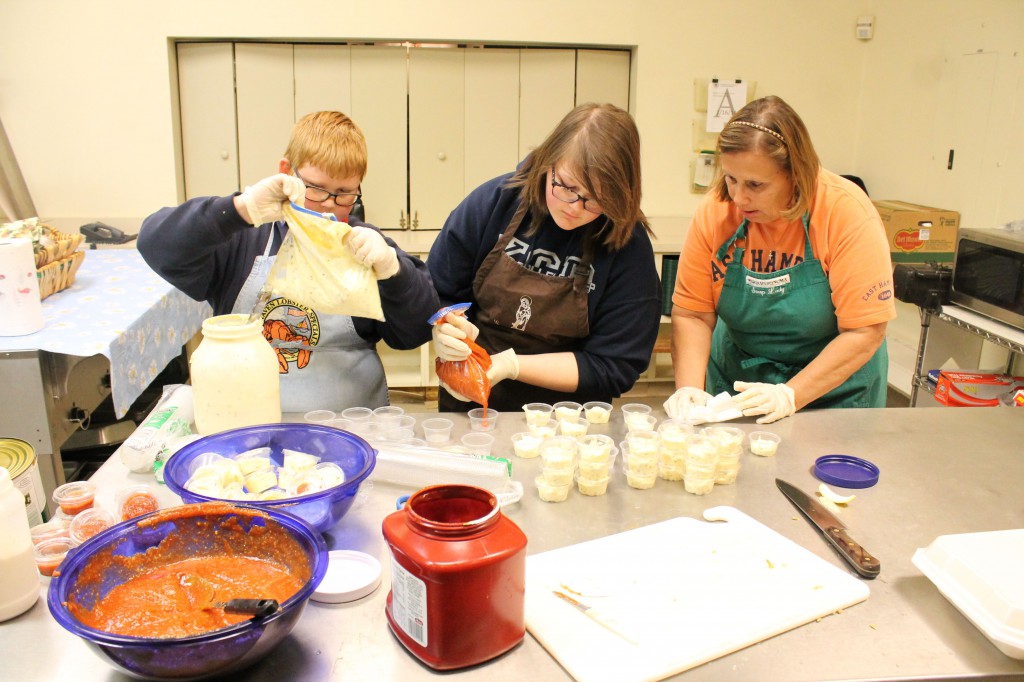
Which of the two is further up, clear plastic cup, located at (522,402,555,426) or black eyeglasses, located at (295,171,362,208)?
black eyeglasses, located at (295,171,362,208)

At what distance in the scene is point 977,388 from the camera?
331cm

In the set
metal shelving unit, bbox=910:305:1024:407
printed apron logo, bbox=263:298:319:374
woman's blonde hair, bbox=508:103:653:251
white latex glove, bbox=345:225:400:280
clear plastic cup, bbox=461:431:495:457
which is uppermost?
woman's blonde hair, bbox=508:103:653:251

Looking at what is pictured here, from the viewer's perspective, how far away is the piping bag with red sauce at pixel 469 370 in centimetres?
195

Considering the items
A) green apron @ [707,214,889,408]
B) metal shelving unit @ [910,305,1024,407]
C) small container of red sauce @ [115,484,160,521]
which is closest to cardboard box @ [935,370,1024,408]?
metal shelving unit @ [910,305,1024,407]

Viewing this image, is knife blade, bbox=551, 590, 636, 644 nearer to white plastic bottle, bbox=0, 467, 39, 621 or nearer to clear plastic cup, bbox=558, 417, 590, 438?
clear plastic cup, bbox=558, 417, 590, 438

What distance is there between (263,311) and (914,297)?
9.85ft

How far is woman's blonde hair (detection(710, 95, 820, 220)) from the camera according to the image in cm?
197

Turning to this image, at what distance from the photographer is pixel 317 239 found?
171cm

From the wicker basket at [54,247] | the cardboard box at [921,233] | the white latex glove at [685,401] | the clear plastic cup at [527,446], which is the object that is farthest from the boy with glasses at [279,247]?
the cardboard box at [921,233]

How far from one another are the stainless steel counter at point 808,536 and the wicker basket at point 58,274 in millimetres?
1770

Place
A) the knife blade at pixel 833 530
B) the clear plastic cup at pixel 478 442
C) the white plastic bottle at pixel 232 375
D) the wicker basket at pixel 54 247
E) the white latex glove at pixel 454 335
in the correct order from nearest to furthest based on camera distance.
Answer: the knife blade at pixel 833 530, the white plastic bottle at pixel 232 375, the clear plastic cup at pixel 478 442, the white latex glove at pixel 454 335, the wicker basket at pixel 54 247

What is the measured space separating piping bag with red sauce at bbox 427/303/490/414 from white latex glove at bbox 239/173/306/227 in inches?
18.0

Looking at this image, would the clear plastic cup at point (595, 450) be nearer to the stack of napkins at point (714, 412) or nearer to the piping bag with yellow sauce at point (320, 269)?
the stack of napkins at point (714, 412)

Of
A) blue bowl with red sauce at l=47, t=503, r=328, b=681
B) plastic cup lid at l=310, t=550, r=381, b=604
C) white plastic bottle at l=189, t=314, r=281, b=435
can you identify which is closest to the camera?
blue bowl with red sauce at l=47, t=503, r=328, b=681
